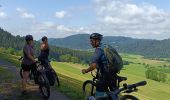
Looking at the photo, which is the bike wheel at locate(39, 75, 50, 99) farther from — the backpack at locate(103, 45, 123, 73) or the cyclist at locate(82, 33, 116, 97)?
the backpack at locate(103, 45, 123, 73)

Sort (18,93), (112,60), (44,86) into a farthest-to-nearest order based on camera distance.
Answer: (18,93) < (44,86) < (112,60)

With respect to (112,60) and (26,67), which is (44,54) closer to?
(26,67)

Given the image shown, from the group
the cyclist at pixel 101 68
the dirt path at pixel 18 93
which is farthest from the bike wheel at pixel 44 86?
the cyclist at pixel 101 68

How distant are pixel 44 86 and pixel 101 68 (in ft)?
24.4

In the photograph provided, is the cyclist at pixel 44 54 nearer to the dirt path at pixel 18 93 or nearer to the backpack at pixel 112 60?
the dirt path at pixel 18 93

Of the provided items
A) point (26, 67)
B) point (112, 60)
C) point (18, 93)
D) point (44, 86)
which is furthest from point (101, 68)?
point (18, 93)

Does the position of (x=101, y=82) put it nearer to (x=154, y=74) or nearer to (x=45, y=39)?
(x=45, y=39)

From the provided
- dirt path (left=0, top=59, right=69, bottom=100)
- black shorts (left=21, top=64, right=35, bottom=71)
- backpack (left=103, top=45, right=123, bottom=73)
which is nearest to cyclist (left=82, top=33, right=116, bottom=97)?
backpack (left=103, top=45, right=123, bottom=73)

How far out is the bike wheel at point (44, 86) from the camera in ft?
53.9

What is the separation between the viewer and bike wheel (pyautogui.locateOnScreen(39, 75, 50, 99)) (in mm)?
16438

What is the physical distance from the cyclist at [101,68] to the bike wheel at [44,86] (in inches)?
269

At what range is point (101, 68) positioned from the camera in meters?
9.70

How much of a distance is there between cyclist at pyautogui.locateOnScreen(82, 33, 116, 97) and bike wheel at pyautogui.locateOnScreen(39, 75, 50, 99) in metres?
6.84

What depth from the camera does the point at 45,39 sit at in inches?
727
